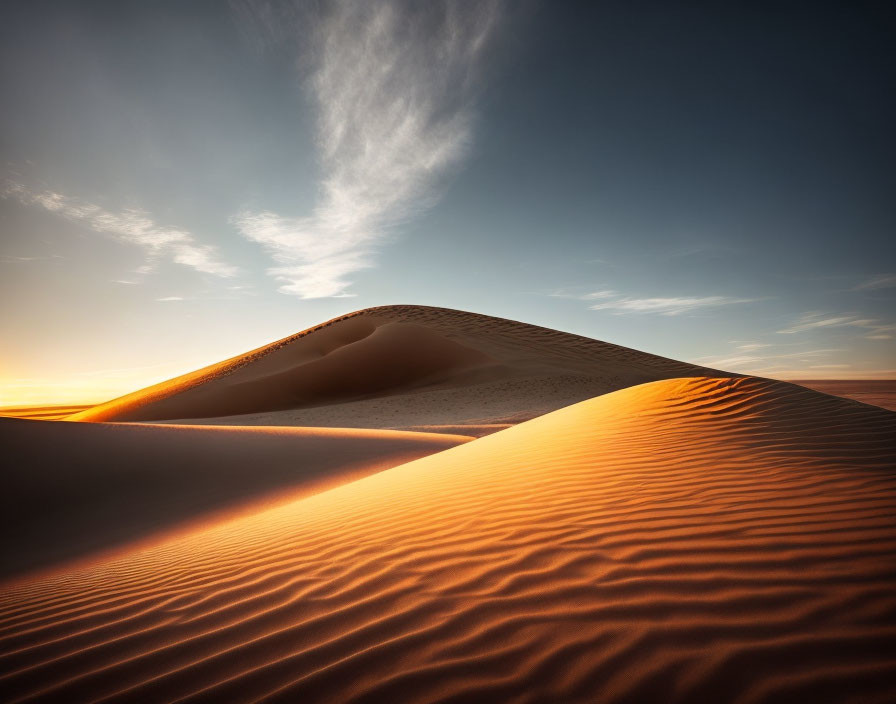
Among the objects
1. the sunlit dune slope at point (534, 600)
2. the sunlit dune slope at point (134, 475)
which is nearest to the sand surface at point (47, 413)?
the sunlit dune slope at point (134, 475)

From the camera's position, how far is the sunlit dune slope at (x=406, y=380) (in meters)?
22.8

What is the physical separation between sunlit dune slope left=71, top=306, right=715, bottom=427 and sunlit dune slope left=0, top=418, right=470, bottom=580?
976 centimetres

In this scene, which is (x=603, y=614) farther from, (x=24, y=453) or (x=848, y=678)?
(x=24, y=453)

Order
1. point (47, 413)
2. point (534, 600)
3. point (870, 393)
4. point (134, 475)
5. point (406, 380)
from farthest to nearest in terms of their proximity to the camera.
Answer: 1. point (47, 413)
2. point (870, 393)
3. point (406, 380)
4. point (134, 475)
5. point (534, 600)

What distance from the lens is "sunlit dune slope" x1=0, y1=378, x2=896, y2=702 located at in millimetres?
1612

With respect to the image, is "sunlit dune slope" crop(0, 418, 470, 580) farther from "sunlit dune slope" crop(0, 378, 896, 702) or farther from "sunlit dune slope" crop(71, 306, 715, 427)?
"sunlit dune slope" crop(71, 306, 715, 427)

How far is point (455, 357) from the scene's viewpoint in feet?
105

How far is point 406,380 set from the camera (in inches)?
1201

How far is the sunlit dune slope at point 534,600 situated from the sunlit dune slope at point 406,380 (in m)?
14.5

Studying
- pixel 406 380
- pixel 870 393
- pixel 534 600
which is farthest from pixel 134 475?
pixel 870 393

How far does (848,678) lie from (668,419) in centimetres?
434

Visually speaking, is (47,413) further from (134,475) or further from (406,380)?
(134,475)

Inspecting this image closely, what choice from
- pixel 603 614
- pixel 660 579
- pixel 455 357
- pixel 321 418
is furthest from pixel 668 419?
pixel 455 357

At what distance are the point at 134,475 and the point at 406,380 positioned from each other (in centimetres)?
2276
